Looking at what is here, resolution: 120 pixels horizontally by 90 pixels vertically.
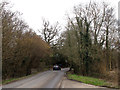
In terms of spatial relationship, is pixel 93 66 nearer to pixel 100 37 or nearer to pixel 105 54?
pixel 105 54

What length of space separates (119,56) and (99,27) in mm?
18425

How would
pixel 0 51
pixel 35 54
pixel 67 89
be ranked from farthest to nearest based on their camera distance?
pixel 35 54 → pixel 0 51 → pixel 67 89

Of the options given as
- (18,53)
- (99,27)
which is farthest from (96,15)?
(18,53)

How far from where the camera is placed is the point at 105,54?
25094 mm

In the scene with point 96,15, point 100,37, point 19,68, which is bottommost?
point 19,68

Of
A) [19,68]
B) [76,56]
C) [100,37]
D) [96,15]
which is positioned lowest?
[19,68]

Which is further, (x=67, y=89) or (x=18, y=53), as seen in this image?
(x=18, y=53)

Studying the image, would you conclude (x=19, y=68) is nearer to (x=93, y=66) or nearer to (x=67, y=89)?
(x=93, y=66)

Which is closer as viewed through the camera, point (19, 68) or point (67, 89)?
point (67, 89)

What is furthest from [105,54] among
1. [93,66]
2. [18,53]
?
[18,53]

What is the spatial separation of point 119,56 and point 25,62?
22.2 m

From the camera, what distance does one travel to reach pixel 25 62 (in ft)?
110

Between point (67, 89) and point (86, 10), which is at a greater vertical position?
point (86, 10)

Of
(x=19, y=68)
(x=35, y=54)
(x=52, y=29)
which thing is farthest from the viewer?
(x=52, y=29)
